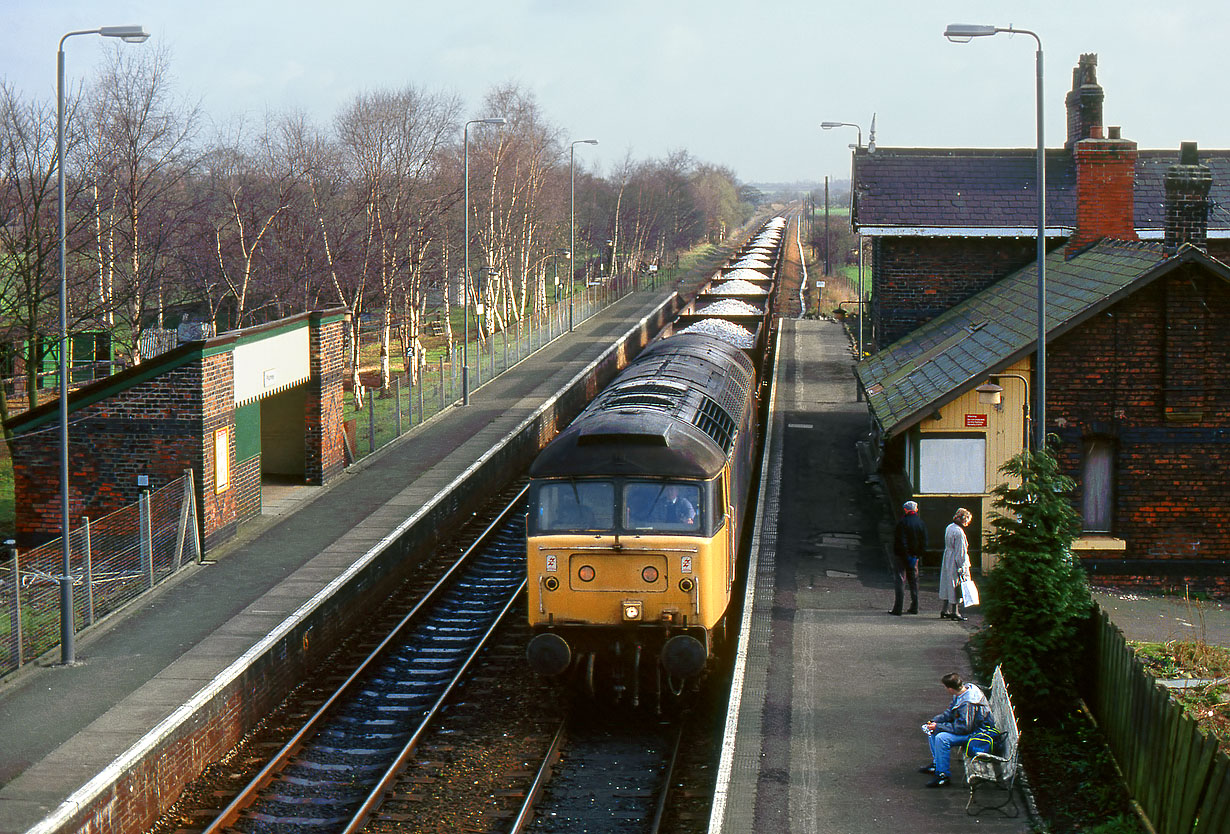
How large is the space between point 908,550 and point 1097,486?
4.44 metres

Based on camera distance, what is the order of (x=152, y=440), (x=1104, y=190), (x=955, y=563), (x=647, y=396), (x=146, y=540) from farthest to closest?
1. (x=1104, y=190)
2. (x=152, y=440)
3. (x=146, y=540)
4. (x=955, y=563)
5. (x=647, y=396)

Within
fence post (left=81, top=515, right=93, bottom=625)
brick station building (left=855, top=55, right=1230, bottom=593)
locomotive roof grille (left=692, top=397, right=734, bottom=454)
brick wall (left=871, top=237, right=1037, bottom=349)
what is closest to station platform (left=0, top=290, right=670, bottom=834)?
fence post (left=81, top=515, right=93, bottom=625)

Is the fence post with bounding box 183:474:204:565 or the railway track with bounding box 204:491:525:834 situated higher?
the fence post with bounding box 183:474:204:565

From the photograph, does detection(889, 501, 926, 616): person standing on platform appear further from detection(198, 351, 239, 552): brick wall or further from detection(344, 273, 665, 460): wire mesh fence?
detection(344, 273, 665, 460): wire mesh fence

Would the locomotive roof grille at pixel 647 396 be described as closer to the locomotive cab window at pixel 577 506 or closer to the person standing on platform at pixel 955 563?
the locomotive cab window at pixel 577 506

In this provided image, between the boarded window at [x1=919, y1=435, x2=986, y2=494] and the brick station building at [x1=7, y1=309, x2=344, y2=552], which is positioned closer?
the boarded window at [x1=919, y1=435, x2=986, y2=494]

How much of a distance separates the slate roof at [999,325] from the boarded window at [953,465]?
0.73 metres

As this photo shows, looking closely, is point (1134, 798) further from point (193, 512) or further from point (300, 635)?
point (193, 512)

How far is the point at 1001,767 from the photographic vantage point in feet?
37.9

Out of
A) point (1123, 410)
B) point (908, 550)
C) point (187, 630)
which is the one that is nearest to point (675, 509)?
point (908, 550)

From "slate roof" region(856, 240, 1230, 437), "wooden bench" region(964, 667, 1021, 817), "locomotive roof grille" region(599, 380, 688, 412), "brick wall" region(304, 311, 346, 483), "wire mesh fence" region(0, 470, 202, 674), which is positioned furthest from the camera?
"brick wall" region(304, 311, 346, 483)

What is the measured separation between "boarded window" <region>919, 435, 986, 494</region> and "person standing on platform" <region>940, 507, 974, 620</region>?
2.82 m

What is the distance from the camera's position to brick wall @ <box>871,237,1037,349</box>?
2669cm

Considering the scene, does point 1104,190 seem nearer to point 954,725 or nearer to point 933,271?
point 933,271
